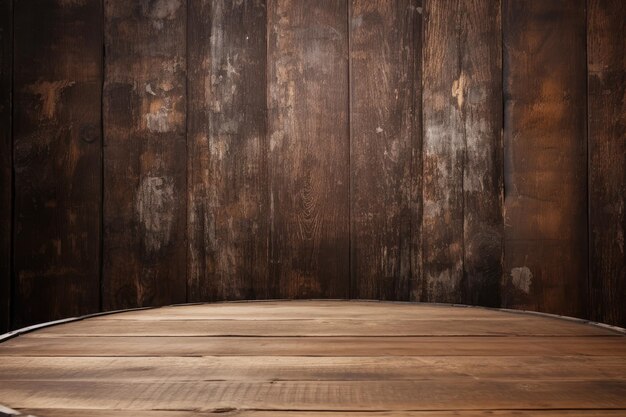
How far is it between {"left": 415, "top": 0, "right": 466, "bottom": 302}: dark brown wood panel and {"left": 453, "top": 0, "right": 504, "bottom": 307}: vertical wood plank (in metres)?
0.02

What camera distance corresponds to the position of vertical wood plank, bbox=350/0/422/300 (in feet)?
6.28

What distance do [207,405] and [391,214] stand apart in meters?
1.33

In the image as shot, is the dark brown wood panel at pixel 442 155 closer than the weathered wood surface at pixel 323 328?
No

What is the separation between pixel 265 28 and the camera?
193cm

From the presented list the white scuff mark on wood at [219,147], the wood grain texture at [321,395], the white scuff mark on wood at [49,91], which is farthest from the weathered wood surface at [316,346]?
the white scuff mark on wood at [49,91]

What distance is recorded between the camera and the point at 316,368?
79 cm

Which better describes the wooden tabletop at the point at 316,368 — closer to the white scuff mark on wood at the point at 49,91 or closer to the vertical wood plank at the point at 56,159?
the vertical wood plank at the point at 56,159

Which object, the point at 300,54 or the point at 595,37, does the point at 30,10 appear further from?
the point at 595,37

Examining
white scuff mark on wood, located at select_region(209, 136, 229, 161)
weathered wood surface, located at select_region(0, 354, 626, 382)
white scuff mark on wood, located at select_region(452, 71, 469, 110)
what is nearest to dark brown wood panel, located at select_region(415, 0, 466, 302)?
white scuff mark on wood, located at select_region(452, 71, 469, 110)

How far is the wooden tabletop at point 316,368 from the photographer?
0.63 metres

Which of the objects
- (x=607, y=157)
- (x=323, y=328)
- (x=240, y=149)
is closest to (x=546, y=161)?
(x=607, y=157)

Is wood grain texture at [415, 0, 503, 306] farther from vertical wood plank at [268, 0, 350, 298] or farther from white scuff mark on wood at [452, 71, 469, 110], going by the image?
vertical wood plank at [268, 0, 350, 298]

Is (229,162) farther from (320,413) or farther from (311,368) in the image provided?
(320,413)

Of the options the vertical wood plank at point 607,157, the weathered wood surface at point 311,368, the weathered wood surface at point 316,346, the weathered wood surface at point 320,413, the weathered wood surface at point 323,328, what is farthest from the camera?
the vertical wood plank at point 607,157
